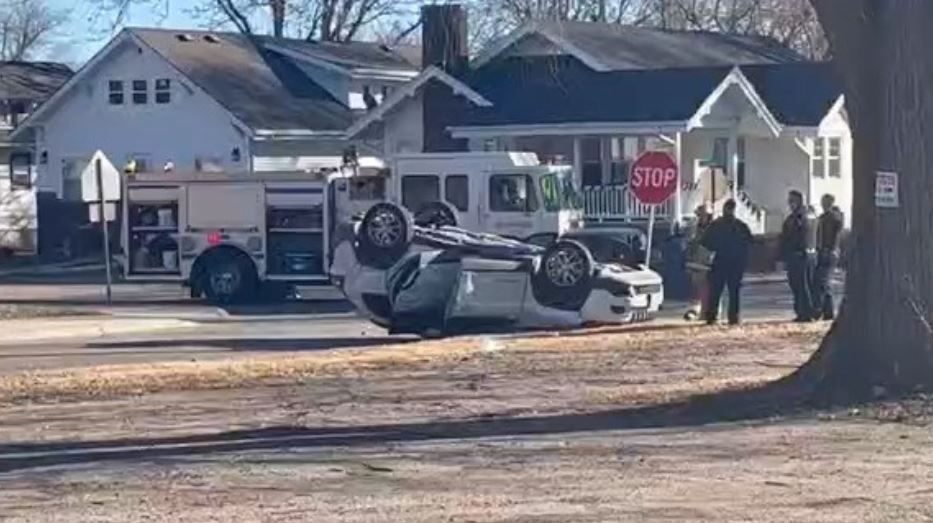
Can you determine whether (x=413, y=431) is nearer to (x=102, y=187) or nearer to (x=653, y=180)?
(x=653, y=180)

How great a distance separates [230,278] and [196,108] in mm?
20380

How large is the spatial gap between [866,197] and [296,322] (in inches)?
702

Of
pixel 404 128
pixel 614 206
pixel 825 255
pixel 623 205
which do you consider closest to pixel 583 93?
pixel 614 206

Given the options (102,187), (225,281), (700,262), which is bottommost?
(225,281)

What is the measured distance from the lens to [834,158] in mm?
58469

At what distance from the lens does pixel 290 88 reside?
6216 centimetres

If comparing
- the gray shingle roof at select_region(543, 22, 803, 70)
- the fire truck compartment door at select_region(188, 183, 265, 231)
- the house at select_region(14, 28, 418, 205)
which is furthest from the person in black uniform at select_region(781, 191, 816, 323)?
the house at select_region(14, 28, 418, 205)

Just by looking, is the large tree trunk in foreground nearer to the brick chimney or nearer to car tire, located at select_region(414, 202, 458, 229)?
car tire, located at select_region(414, 202, 458, 229)

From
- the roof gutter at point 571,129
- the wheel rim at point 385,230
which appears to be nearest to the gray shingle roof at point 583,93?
the roof gutter at point 571,129

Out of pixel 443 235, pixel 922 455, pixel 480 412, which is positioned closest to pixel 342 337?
pixel 443 235

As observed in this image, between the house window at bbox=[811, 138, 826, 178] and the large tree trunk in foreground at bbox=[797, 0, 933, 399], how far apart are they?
40.3 m

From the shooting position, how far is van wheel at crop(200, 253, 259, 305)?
39.3 meters

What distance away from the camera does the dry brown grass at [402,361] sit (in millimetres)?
20297

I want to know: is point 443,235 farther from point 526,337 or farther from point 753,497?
point 753,497
